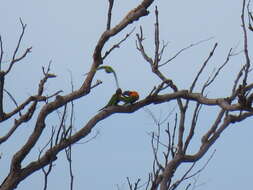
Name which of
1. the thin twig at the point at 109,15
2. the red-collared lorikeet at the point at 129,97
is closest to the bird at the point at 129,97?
the red-collared lorikeet at the point at 129,97

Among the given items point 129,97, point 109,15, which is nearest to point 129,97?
point 129,97

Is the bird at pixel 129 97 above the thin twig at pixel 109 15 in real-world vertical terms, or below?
below

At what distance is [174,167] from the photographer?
395cm

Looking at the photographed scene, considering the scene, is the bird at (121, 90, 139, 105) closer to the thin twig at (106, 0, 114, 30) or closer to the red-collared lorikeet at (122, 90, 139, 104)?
the red-collared lorikeet at (122, 90, 139, 104)

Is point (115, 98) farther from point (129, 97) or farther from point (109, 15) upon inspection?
point (109, 15)

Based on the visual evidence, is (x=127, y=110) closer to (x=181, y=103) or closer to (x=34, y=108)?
(x=34, y=108)

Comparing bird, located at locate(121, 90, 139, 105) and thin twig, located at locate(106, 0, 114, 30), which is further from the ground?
thin twig, located at locate(106, 0, 114, 30)

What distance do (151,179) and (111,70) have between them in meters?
0.99

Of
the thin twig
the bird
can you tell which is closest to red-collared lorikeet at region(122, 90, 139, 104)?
the bird

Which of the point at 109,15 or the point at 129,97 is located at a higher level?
the point at 109,15

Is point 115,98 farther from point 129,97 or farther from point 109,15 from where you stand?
point 109,15

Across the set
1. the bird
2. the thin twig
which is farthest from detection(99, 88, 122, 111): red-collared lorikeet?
the thin twig

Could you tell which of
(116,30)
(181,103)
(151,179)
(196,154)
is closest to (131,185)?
(151,179)

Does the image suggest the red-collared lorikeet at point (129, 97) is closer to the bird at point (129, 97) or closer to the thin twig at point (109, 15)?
the bird at point (129, 97)
